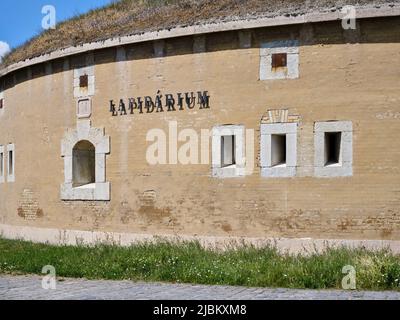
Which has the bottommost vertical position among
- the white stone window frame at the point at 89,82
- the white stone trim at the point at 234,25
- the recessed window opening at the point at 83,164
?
the recessed window opening at the point at 83,164

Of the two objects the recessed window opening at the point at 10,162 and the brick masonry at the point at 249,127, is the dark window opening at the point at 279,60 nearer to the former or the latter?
the brick masonry at the point at 249,127

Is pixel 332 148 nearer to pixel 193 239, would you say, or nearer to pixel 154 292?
pixel 193 239

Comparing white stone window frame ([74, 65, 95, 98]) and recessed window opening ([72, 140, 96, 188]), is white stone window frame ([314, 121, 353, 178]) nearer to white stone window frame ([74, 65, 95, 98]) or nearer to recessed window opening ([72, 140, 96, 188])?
white stone window frame ([74, 65, 95, 98])

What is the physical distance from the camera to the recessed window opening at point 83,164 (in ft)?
49.2

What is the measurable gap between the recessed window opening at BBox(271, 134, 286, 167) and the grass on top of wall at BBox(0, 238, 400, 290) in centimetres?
180

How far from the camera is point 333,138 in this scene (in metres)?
12.1

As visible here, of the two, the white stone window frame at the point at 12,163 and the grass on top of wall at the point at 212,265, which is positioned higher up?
the white stone window frame at the point at 12,163

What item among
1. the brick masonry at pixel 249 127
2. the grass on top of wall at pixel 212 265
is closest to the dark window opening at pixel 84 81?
the brick masonry at pixel 249 127

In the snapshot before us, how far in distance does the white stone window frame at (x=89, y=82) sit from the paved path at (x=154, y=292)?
606cm

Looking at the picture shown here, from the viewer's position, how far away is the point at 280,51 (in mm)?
12172

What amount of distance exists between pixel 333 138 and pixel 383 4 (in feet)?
7.93

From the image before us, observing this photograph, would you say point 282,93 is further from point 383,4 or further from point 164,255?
point 164,255

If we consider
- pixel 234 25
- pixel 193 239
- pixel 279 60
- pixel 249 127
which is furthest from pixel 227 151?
pixel 234 25

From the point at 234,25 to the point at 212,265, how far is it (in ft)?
15.8
